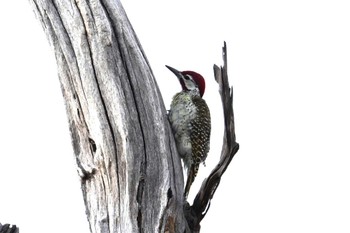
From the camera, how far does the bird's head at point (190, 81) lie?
5.55 metres

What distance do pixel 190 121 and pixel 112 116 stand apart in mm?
1124

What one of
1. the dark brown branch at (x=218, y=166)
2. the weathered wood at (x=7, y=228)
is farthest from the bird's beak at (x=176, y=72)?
the weathered wood at (x=7, y=228)

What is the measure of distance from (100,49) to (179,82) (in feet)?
5.10

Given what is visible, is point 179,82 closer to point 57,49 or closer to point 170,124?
point 170,124

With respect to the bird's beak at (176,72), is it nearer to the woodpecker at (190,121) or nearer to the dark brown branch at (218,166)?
the woodpecker at (190,121)

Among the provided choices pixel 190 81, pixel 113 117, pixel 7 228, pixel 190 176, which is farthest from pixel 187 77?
pixel 7 228

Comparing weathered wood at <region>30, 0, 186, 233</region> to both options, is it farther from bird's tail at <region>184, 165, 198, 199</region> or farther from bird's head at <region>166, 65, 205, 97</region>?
bird's head at <region>166, 65, 205, 97</region>

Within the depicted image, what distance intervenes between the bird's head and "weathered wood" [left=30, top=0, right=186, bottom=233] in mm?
1130

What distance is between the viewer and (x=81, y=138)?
4.40 meters

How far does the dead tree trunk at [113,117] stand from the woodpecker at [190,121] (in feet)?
1.40

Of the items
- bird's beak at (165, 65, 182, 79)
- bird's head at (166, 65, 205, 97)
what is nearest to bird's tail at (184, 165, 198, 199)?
bird's head at (166, 65, 205, 97)

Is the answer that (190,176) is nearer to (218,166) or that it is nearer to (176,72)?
(218,166)

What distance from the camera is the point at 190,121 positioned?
521cm

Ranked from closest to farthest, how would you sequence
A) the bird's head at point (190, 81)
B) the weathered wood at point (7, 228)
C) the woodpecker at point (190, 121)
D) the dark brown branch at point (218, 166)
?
the weathered wood at point (7, 228) < the dark brown branch at point (218, 166) < the woodpecker at point (190, 121) < the bird's head at point (190, 81)
